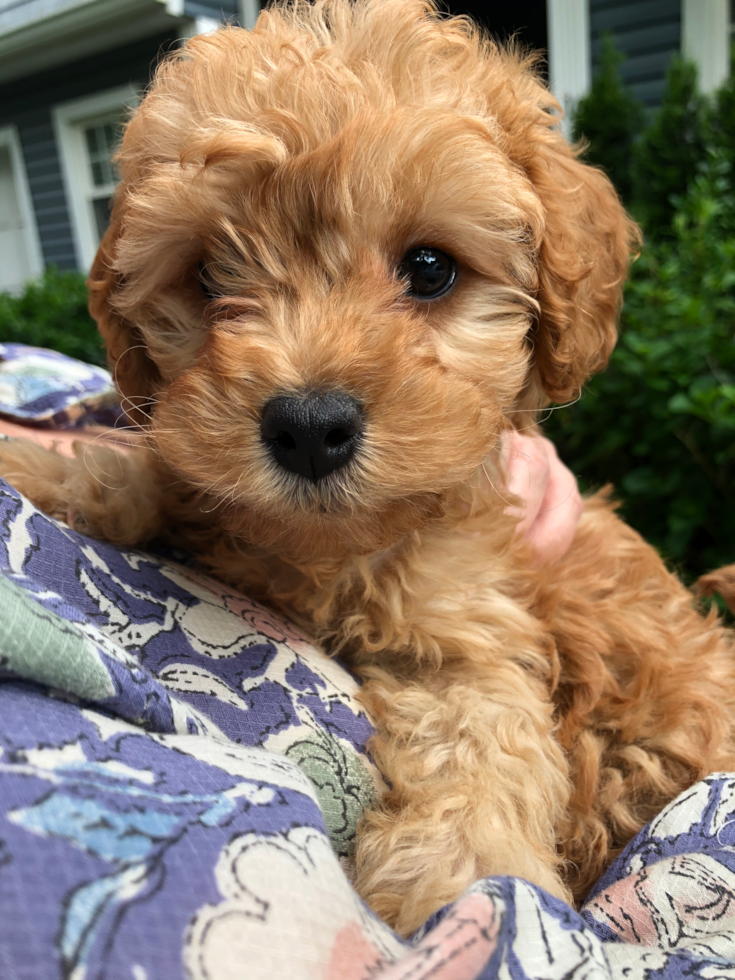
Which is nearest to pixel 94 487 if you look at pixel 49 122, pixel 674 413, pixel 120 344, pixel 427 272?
pixel 120 344

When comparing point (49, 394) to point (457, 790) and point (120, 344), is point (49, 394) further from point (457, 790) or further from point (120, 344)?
point (457, 790)

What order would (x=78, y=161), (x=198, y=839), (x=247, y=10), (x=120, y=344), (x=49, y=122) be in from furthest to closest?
1. (x=49, y=122)
2. (x=78, y=161)
3. (x=247, y=10)
4. (x=120, y=344)
5. (x=198, y=839)

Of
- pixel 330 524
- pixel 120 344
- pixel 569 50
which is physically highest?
pixel 569 50

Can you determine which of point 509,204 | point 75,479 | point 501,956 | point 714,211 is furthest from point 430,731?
point 714,211

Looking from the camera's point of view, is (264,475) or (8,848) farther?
(264,475)

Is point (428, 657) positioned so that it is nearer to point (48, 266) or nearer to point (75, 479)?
point (75, 479)

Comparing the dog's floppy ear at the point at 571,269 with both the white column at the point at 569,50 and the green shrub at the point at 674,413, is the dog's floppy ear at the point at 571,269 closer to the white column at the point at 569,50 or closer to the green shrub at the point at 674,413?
the green shrub at the point at 674,413

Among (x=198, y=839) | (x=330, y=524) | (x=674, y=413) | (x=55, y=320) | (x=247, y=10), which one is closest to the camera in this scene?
(x=198, y=839)

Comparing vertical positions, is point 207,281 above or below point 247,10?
below
